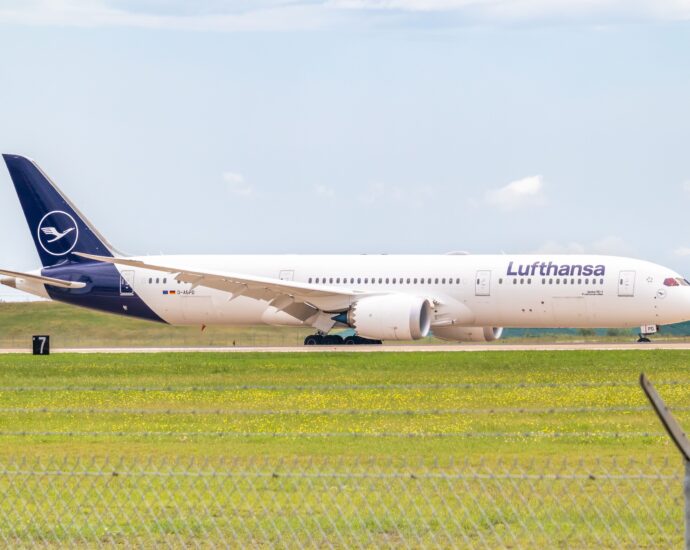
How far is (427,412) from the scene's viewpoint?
20.5 metres

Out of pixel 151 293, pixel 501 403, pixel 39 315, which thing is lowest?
pixel 39 315

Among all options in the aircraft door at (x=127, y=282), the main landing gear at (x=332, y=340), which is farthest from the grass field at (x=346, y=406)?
the aircraft door at (x=127, y=282)

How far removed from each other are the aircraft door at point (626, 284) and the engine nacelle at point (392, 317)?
6351mm

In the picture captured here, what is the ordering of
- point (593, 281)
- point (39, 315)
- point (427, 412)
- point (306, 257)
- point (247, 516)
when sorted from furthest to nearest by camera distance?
1. point (39, 315)
2. point (306, 257)
3. point (593, 281)
4. point (427, 412)
5. point (247, 516)

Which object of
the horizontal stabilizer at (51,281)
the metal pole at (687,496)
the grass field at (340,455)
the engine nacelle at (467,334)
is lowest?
the engine nacelle at (467,334)

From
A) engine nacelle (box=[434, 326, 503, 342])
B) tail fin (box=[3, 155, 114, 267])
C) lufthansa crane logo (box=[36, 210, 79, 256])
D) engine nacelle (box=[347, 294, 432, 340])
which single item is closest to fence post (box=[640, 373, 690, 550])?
engine nacelle (box=[347, 294, 432, 340])

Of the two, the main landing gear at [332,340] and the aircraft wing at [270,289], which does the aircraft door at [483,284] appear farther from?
the main landing gear at [332,340]

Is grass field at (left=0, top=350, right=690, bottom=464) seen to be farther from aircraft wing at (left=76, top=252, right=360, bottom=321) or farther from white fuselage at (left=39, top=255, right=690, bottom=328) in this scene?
aircraft wing at (left=76, top=252, right=360, bottom=321)

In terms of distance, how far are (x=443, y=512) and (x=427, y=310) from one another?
33.1m

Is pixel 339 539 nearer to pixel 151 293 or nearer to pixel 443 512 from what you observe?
pixel 443 512

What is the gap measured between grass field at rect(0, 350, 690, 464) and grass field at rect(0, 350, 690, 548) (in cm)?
6

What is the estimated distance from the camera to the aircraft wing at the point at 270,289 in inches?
1761

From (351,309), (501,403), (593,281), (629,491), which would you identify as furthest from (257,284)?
(629,491)

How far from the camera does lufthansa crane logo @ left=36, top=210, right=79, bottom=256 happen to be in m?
52.0
